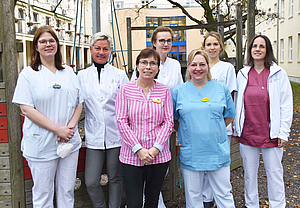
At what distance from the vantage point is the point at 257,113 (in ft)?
9.86

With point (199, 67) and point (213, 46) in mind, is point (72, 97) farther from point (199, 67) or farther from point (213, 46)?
point (213, 46)

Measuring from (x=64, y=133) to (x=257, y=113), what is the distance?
199 cm

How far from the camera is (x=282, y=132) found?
9.56ft

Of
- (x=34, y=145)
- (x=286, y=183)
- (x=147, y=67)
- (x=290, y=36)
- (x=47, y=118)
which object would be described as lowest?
(x=286, y=183)

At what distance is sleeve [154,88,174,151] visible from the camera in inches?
97.0

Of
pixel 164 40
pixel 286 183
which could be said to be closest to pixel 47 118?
pixel 164 40

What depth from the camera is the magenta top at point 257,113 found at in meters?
2.96

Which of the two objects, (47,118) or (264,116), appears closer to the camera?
(47,118)

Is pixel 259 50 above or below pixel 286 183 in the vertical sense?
above

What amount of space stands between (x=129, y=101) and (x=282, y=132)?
165 cm

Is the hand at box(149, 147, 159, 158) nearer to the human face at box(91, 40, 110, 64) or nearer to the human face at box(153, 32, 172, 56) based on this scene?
the human face at box(91, 40, 110, 64)

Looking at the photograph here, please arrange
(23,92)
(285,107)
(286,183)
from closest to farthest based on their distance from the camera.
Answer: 1. (23,92)
2. (285,107)
3. (286,183)

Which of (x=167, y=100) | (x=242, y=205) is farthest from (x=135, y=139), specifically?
(x=242, y=205)

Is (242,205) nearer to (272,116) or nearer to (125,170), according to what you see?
(272,116)
